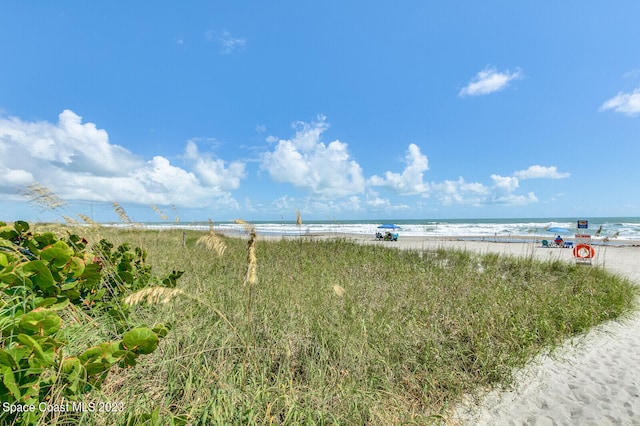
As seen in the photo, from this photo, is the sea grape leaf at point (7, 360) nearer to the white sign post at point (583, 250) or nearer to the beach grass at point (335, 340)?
the beach grass at point (335, 340)

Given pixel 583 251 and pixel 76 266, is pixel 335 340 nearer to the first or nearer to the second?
pixel 76 266

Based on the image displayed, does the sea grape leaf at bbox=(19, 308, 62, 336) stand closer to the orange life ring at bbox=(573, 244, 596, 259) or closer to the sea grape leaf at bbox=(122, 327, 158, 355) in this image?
the sea grape leaf at bbox=(122, 327, 158, 355)

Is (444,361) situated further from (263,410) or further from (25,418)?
(25,418)

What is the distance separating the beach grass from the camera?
2250mm

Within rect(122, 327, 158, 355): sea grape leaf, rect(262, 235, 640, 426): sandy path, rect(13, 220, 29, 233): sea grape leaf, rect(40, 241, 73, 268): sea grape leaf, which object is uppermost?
rect(13, 220, 29, 233): sea grape leaf

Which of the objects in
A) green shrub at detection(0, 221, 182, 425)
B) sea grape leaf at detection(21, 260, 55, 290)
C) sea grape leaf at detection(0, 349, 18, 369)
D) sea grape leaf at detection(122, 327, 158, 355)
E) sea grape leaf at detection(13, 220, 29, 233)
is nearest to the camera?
sea grape leaf at detection(0, 349, 18, 369)

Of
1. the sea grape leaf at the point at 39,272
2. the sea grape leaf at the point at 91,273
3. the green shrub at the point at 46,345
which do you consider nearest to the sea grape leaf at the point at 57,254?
the green shrub at the point at 46,345

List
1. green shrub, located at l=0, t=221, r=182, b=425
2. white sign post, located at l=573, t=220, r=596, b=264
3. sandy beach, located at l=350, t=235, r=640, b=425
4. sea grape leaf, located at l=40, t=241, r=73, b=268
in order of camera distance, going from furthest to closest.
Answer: white sign post, located at l=573, t=220, r=596, b=264
sandy beach, located at l=350, t=235, r=640, b=425
sea grape leaf, located at l=40, t=241, r=73, b=268
green shrub, located at l=0, t=221, r=182, b=425

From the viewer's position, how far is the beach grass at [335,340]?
7.38 ft

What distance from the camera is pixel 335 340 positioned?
332 centimetres

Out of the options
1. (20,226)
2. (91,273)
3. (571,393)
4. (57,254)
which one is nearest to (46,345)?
(57,254)

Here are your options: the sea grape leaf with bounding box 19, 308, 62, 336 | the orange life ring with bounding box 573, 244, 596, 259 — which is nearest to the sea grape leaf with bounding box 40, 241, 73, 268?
the sea grape leaf with bounding box 19, 308, 62, 336

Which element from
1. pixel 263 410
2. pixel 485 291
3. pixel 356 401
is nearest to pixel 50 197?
pixel 263 410

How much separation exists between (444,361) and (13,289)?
13.0 feet
